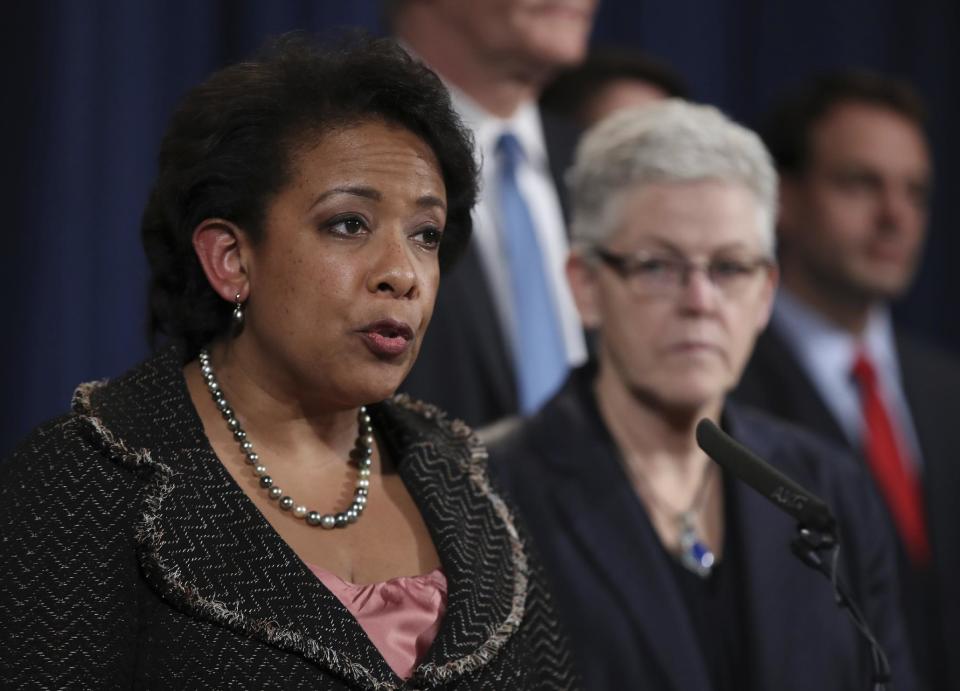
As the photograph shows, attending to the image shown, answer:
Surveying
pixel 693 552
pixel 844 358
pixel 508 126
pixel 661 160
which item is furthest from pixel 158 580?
pixel 844 358

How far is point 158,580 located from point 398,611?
0.24m

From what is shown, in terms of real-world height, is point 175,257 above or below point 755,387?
above

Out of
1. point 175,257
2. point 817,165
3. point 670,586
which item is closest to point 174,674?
point 175,257

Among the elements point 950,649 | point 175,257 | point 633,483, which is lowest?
point 950,649

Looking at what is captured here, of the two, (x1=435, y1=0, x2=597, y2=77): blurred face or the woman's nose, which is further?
(x1=435, y1=0, x2=597, y2=77): blurred face

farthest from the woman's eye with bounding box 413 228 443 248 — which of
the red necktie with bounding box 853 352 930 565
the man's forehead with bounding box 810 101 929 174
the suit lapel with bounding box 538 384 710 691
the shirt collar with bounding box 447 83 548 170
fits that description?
the man's forehead with bounding box 810 101 929 174

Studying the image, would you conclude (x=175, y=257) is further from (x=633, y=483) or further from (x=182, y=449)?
(x=633, y=483)

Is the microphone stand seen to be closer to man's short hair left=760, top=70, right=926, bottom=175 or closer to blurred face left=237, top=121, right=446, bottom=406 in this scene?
blurred face left=237, top=121, right=446, bottom=406

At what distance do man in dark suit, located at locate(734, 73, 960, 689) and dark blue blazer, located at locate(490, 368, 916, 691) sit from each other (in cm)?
72

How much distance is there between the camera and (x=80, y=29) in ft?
9.61

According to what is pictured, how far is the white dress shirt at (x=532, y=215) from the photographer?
274cm

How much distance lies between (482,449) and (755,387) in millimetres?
1404

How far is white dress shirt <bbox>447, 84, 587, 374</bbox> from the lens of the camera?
2740 millimetres

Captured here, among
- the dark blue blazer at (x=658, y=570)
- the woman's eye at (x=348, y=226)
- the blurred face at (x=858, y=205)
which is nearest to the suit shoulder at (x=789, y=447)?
the dark blue blazer at (x=658, y=570)
